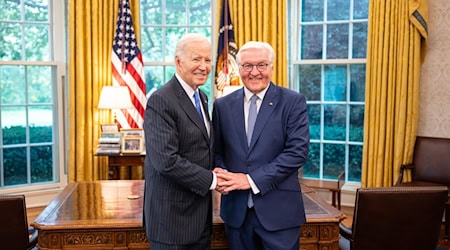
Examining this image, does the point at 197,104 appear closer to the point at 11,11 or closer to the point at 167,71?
the point at 167,71

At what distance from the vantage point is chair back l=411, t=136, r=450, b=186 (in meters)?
4.61

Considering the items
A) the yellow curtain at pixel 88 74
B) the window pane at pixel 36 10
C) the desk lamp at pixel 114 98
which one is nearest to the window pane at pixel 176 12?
the yellow curtain at pixel 88 74

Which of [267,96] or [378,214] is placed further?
[378,214]

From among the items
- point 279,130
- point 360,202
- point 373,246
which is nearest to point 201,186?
point 279,130

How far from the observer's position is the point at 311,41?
5480 mm

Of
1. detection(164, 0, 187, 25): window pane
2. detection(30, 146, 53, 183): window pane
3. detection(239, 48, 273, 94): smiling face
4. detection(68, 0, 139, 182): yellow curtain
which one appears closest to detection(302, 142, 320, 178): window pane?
detection(164, 0, 187, 25): window pane

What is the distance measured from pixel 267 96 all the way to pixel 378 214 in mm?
993

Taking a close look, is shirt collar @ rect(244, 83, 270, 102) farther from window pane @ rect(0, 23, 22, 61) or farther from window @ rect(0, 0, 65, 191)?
window pane @ rect(0, 23, 22, 61)

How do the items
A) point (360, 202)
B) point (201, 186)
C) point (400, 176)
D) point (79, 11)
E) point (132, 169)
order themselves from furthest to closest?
point (132, 169)
point (79, 11)
point (400, 176)
point (360, 202)
point (201, 186)

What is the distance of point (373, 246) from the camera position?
264cm

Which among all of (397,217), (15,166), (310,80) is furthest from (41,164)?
(397,217)

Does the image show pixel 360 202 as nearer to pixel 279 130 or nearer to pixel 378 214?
pixel 378 214

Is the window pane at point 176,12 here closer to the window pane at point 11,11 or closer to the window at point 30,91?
the window at point 30,91

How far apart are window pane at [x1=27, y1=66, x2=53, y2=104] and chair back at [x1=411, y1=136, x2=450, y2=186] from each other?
4.08 meters
